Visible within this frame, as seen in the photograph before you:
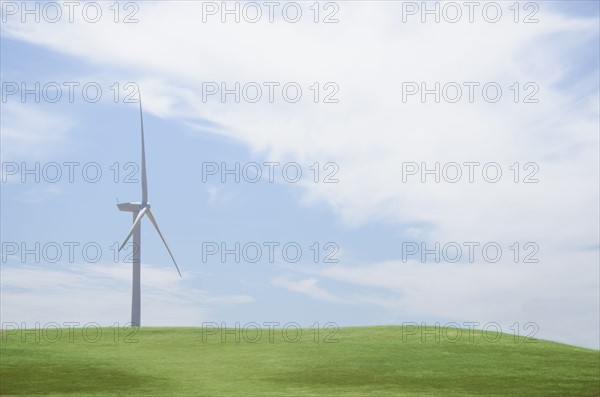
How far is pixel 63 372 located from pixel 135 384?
4417 mm

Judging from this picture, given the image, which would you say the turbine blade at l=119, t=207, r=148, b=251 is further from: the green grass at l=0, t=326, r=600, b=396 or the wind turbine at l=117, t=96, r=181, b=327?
the green grass at l=0, t=326, r=600, b=396

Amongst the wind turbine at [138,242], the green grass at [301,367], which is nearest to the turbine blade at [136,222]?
the wind turbine at [138,242]

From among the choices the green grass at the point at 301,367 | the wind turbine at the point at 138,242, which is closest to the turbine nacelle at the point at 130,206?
the wind turbine at the point at 138,242

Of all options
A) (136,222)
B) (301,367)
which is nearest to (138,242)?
(136,222)

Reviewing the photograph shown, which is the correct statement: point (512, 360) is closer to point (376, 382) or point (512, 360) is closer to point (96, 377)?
point (376, 382)

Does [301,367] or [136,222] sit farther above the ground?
[136,222]

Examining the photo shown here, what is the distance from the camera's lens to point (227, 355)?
44.3 m

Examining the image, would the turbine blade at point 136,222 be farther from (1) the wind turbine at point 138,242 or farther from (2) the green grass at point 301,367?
(2) the green grass at point 301,367

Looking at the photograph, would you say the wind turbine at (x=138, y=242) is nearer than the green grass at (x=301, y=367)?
No

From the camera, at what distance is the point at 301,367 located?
132 ft

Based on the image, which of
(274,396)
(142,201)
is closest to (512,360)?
(274,396)

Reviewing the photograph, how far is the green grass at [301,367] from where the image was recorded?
35000 millimetres

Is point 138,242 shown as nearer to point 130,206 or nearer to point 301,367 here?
point 130,206

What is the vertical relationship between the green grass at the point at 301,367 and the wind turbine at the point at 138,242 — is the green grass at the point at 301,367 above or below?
below
